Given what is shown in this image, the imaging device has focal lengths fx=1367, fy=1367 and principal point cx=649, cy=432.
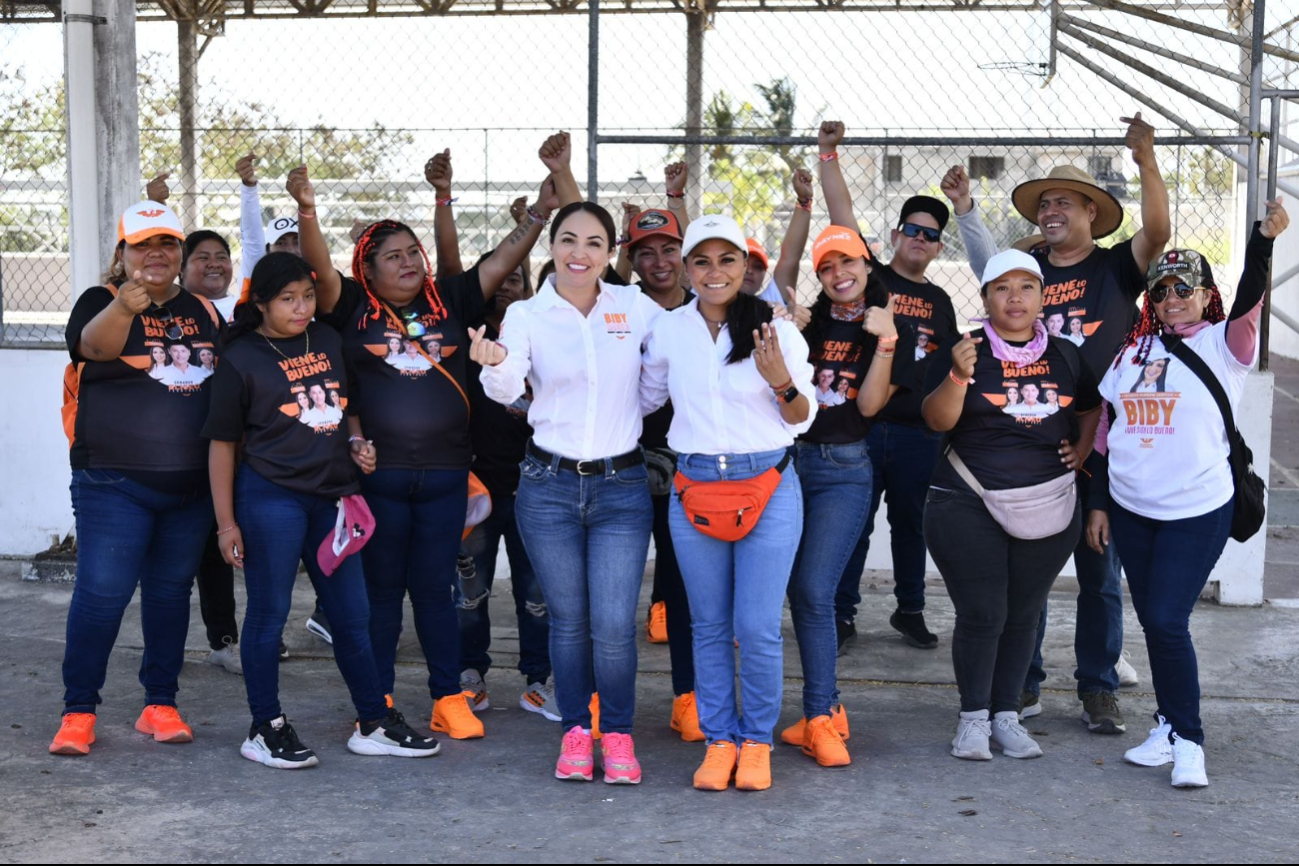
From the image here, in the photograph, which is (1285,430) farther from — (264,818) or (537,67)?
(264,818)

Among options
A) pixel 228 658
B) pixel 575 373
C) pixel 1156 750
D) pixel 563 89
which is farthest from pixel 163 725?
pixel 563 89

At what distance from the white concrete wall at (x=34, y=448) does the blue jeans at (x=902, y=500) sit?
14.3 feet

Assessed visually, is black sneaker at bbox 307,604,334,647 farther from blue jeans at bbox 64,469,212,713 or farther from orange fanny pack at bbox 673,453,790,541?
orange fanny pack at bbox 673,453,790,541

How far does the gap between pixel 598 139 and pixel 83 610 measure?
10.4ft

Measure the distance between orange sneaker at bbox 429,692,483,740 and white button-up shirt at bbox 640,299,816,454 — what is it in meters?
1.35

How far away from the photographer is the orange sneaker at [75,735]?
4723mm

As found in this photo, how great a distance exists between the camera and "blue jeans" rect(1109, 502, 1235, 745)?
4.54m

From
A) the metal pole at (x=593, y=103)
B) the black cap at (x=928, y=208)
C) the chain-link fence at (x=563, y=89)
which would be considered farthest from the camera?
the chain-link fence at (x=563, y=89)

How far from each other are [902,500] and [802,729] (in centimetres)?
143

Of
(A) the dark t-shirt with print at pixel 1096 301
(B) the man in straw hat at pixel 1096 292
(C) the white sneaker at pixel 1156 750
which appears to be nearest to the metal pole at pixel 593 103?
(B) the man in straw hat at pixel 1096 292

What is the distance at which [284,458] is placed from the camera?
456cm

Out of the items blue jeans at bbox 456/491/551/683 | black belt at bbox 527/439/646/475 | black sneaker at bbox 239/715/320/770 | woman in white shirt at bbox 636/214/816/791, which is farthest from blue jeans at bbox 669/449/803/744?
black sneaker at bbox 239/715/320/770

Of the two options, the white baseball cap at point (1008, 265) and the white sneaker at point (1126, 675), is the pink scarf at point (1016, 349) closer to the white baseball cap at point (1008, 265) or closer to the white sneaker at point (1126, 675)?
the white baseball cap at point (1008, 265)

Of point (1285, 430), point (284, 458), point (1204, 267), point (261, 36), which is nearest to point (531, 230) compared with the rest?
point (284, 458)
